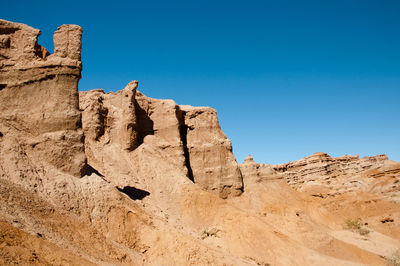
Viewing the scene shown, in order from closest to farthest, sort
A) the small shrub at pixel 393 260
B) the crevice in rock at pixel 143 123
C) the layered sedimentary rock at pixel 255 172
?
the small shrub at pixel 393 260 < the crevice in rock at pixel 143 123 < the layered sedimentary rock at pixel 255 172

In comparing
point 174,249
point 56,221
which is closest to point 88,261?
point 56,221

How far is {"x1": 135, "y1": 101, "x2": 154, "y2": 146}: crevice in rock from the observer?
3048cm

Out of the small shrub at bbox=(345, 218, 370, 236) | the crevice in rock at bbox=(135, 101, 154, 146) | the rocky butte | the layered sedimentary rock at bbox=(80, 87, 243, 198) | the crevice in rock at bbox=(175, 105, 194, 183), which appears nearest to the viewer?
the rocky butte

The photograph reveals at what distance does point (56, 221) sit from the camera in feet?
42.1

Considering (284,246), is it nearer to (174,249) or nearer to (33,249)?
(174,249)

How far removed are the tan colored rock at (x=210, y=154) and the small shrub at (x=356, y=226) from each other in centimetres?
1293

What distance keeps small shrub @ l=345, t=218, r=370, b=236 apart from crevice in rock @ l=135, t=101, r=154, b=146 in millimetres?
23150

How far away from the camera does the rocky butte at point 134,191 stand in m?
13.4

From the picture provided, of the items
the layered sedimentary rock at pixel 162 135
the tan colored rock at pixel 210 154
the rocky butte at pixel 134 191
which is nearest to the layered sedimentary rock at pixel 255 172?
the rocky butte at pixel 134 191

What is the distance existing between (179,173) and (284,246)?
31.8 ft

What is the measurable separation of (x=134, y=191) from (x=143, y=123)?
8.69 m

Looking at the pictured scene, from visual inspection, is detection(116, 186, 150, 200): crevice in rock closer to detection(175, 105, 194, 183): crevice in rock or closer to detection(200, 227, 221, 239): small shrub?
detection(200, 227, 221, 239): small shrub

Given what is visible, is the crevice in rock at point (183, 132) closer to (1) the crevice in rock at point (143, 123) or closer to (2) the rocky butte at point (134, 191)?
(2) the rocky butte at point (134, 191)

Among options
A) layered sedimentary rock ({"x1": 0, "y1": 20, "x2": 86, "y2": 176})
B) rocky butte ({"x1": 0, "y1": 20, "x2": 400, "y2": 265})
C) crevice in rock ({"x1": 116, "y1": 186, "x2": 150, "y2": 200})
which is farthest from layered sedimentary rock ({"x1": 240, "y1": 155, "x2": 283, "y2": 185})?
layered sedimentary rock ({"x1": 0, "y1": 20, "x2": 86, "y2": 176})
